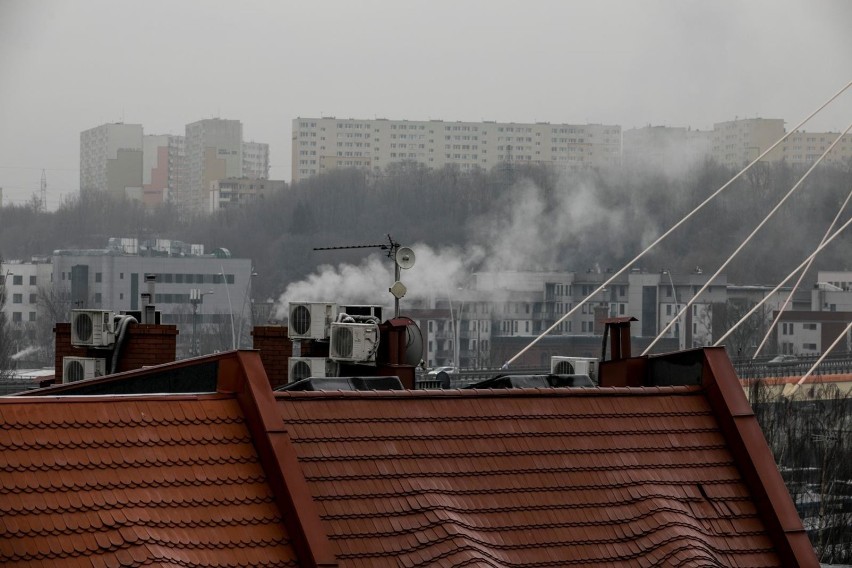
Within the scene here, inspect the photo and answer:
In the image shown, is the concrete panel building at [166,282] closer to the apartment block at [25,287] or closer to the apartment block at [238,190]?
the apartment block at [25,287]

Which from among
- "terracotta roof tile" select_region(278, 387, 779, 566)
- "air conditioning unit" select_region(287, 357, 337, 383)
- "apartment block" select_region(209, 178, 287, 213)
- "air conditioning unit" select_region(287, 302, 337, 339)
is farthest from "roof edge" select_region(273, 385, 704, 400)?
"apartment block" select_region(209, 178, 287, 213)

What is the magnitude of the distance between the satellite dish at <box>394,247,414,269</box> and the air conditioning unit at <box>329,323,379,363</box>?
395cm

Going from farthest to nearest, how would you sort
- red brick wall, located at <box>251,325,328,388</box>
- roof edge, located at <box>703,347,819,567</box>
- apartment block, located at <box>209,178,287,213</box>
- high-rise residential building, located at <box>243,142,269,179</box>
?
high-rise residential building, located at <box>243,142,269,179</box> → apartment block, located at <box>209,178,287,213</box> → red brick wall, located at <box>251,325,328,388</box> → roof edge, located at <box>703,347,819,567</box>

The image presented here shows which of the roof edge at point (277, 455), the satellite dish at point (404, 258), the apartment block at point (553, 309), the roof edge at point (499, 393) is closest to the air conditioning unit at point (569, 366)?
the satellite dish at point (404, 258)

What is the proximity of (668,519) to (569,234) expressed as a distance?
106899 mm

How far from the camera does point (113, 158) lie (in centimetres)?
16550

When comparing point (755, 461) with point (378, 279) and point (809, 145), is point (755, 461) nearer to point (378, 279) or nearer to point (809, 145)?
point (378, 279)

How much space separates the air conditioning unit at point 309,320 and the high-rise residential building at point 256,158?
510ft

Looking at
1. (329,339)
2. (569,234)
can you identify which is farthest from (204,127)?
(329,339)

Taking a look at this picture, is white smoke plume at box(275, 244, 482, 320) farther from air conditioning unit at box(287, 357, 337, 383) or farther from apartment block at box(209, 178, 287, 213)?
air conditioning unit at box(287, 357, 337, 383)

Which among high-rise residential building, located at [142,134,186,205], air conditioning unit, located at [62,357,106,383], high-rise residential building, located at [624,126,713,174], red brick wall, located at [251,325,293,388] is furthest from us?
high-rise residential building, located at [142,134,186,205]

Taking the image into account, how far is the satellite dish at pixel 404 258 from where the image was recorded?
1948 cm

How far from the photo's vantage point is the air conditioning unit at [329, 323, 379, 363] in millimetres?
15266

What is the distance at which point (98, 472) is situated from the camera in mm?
9156
